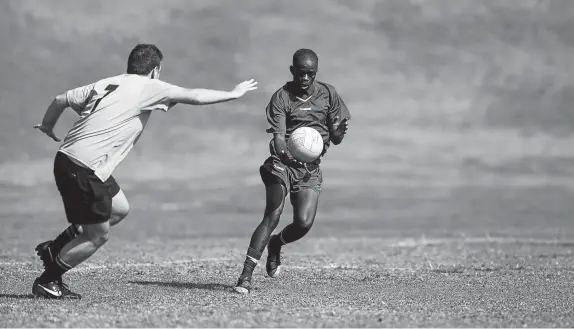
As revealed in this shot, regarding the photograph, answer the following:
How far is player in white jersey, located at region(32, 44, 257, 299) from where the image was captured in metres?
10.1

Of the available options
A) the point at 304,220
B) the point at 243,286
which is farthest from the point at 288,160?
the point at 243,286

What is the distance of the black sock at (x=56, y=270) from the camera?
10578mm

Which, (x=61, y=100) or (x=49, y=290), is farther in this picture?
(x=49, y=290)

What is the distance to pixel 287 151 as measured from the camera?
39.5 ft

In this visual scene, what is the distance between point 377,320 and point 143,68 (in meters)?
3.82

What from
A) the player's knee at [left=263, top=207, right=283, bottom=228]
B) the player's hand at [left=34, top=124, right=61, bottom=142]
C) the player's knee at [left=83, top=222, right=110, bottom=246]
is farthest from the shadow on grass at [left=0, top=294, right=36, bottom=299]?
the player's knee at [left=263, top=207, right=283, bottom=228]

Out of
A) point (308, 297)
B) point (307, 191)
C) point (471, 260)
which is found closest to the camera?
Answer: point (308, 297)

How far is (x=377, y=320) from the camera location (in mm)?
9305

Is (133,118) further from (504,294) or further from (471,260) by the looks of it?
(471,260)

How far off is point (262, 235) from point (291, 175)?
0.99 metres

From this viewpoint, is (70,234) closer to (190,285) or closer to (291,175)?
(190,285)

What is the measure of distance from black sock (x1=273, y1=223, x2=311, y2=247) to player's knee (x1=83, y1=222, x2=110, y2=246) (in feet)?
9.95

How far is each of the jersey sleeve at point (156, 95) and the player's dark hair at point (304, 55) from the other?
7.83ft

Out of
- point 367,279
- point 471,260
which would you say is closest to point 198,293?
point 367,279
